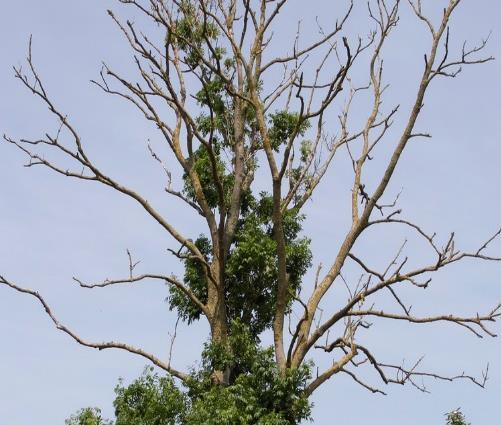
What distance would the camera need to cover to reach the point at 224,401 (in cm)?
1164

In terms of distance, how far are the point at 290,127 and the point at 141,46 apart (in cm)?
391

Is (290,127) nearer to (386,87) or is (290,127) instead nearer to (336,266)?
(386,87)

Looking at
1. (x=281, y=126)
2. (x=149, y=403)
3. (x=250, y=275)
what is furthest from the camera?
(x=281, y=126)

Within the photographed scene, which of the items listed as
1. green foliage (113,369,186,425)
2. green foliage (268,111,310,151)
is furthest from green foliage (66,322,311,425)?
green foliage (268,111,310,151)

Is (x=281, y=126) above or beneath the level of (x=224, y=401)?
above

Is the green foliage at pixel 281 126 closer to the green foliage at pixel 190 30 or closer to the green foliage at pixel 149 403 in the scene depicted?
the green foliage at pixel 190 30

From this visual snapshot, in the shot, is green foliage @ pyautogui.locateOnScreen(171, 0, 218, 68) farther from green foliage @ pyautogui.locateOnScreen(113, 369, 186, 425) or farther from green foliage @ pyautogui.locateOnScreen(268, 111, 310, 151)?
green foliage @ pyautogui.locateOnScreen(113, 369, 186, 425)

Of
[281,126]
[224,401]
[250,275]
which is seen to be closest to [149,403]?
[224,401]

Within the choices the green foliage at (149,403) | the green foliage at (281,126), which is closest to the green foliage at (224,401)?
the green foliage at (149,403)

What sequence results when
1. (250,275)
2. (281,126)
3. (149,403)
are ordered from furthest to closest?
(281,126) < (250,275) < (149,403)

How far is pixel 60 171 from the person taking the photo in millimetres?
13867

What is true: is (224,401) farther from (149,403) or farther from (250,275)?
(250,275)

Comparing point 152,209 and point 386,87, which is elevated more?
point 386,87

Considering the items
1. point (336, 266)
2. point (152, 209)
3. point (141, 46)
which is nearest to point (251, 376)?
point (336, 266)
